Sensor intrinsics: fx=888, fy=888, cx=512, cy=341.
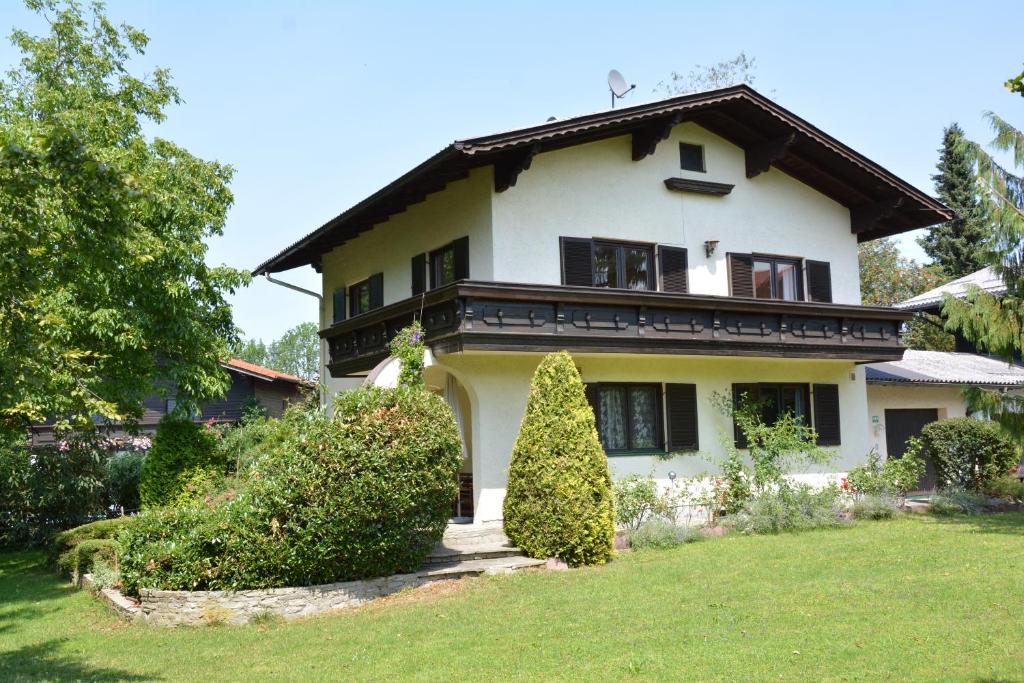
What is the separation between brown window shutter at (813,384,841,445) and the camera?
1795 centimetres

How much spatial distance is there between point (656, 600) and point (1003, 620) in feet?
11.0

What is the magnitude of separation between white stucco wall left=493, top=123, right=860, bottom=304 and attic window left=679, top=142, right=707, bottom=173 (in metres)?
0.12

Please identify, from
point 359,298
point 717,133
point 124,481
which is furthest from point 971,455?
point 124,481

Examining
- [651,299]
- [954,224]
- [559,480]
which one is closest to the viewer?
[559,480]

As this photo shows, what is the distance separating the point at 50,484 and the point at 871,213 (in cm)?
1751

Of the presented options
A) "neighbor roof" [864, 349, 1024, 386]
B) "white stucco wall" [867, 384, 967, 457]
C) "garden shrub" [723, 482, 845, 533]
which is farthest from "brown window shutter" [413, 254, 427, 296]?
"white stucco wall" [867, 384, 967, 457]

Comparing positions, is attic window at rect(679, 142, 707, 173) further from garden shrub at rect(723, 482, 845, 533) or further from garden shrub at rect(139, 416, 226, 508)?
garden shrub at rect(139, 416, 226, 508)

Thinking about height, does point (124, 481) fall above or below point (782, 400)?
below

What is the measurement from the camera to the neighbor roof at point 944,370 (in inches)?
800

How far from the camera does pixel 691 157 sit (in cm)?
1748

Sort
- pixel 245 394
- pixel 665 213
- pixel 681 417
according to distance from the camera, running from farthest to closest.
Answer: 1. pixel 245 394
2. pixel 665 213
3. pixel 681 417

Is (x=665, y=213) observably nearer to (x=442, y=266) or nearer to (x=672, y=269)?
(x=672, y=269)

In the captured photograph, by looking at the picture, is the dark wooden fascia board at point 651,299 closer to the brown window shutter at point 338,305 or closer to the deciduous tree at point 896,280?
the brown window shutter at point 338,305

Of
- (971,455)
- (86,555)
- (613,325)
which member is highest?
(613,325)
